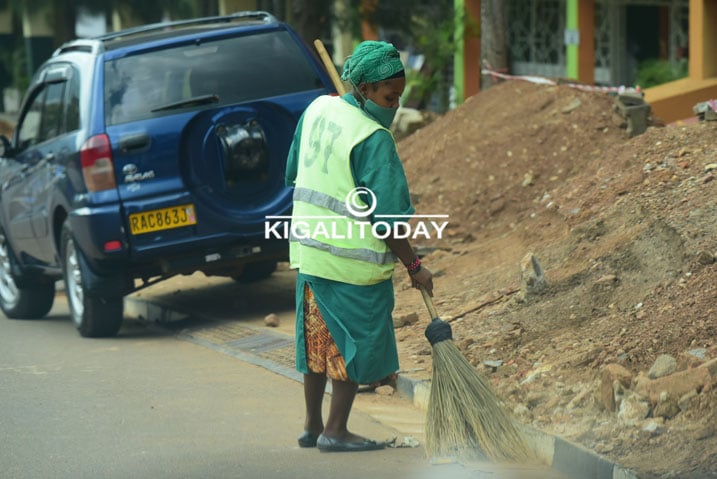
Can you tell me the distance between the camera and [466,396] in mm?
5941

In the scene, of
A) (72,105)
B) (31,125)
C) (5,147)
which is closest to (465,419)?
(72,105)

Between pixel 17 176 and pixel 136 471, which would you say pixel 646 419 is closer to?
pixel 136 471

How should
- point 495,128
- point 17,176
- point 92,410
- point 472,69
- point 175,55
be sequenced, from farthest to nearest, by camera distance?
point 472,69 < point 495,128 < point 17,176 < point 175,55 < point 92,410

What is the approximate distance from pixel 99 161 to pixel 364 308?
3.83 m

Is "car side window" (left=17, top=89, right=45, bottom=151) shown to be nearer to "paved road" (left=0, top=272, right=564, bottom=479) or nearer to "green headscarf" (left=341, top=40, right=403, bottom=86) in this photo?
"paved road" (left=0, top=272, right=564, bottom=479)

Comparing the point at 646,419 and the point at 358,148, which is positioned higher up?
the point at 358,148

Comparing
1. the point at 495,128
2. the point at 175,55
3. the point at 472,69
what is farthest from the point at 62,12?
the point at 175,55

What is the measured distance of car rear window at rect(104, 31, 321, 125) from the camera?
9.48 m

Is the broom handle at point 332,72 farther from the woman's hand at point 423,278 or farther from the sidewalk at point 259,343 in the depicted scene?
the sidewalk at point 259,343

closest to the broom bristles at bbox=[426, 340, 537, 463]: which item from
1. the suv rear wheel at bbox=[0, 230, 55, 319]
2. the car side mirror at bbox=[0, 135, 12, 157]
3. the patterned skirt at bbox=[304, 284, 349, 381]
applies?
the patterned skirt at bbox=[304, 284, 349, 381]

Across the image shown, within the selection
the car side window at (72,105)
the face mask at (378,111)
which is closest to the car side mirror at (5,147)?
the car side window at (72,105)

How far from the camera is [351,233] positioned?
5.92 m

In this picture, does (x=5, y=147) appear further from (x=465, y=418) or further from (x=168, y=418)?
(x=465, y=418)

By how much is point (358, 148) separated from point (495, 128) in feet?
24.1
